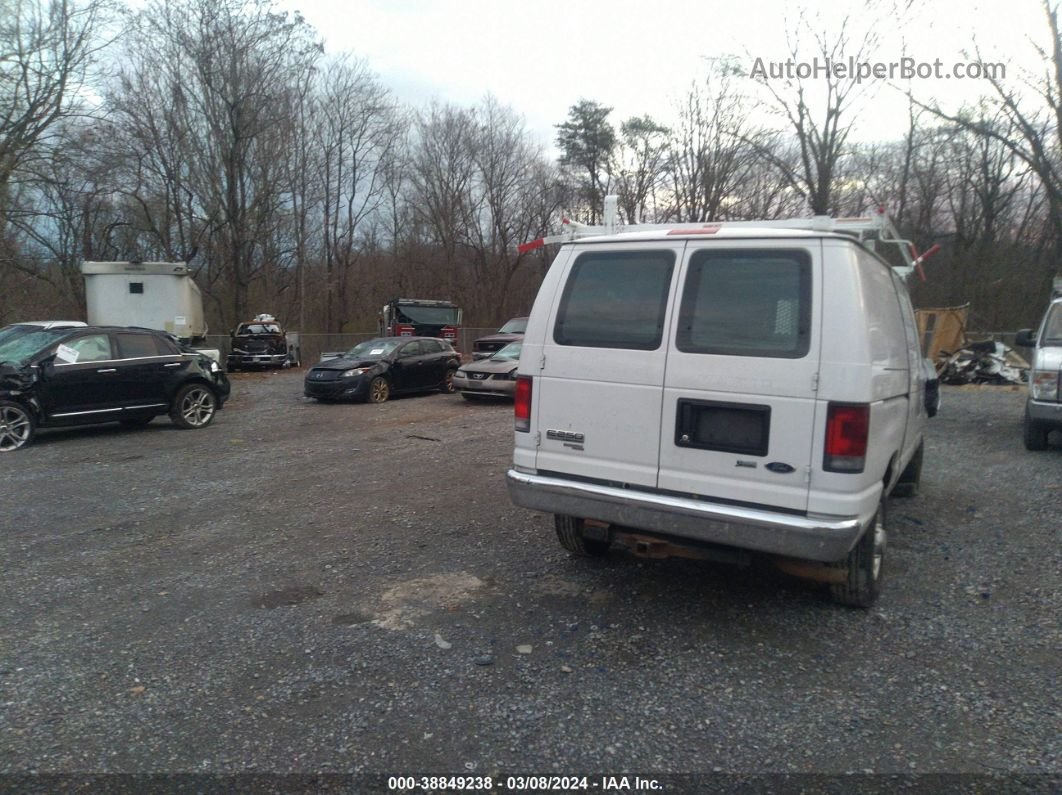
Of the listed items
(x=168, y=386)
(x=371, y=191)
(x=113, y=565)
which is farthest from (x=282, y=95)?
(x=113, y=565)

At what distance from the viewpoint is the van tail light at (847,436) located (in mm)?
3637

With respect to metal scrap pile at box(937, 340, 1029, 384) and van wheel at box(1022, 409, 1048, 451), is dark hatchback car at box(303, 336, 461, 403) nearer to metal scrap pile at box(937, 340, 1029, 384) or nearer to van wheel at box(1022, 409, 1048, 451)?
van wheel at box(1022, 409, 1048, 451)

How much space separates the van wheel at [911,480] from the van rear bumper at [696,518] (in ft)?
12.4

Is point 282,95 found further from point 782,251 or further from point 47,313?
point 782,251

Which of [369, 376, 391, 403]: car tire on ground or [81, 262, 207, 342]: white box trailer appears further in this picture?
[81, 262, 207, 342]: white box trailer

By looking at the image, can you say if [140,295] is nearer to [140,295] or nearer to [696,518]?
[140,295]

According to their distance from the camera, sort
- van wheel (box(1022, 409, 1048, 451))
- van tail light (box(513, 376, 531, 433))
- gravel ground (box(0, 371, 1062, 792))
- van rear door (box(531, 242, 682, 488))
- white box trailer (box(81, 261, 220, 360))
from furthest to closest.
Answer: white box trailer (box(81, 261, 220, 360)) → van wheel (box(1022, 409, 1048, 451)) → van tail light (box(513, 376, 531, 433)) → van rear door (box(531, 242, 682, 488)) → gravel ground (box(0, 371, 1062, 792))

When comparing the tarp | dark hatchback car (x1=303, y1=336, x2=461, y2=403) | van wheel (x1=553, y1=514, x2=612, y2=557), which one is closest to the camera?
van wheel (x1=553, y1=514, x2=612, y2=557)

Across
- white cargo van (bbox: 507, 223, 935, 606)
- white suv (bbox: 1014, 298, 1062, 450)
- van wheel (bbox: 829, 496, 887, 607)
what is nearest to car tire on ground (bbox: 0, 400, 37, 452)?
white cargo van (bbox: 507, 223, 935, 606)

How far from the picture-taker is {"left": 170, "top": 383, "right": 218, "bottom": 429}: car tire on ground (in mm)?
11875

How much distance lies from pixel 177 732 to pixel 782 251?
3.73 m

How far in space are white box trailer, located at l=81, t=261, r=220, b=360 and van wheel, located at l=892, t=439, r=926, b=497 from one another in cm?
1721

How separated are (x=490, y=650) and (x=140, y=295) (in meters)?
18.4

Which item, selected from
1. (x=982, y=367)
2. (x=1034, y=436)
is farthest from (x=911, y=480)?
(x=982, y=367)
